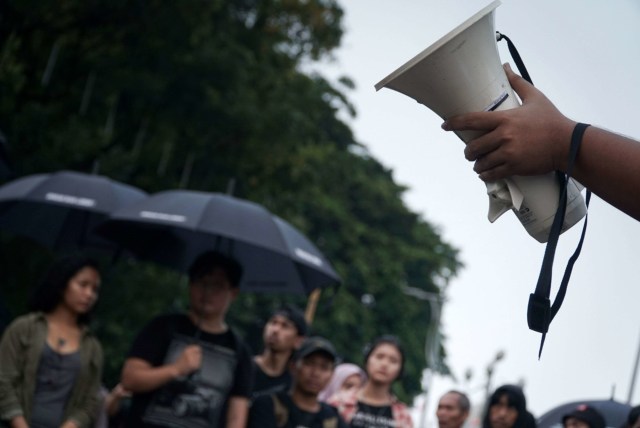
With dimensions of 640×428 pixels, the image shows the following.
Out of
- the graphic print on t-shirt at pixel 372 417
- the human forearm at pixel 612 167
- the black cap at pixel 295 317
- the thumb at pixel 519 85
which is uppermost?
the black cap at pixel 295 317

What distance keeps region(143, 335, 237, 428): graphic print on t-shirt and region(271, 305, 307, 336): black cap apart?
6.51ft

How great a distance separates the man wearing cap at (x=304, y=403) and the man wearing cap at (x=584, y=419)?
5.17 feet

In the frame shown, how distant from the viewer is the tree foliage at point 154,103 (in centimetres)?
1755

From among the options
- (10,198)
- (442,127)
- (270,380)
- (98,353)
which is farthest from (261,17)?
(442,127)


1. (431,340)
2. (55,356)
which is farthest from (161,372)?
(431,340)

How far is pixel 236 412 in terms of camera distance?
711cm

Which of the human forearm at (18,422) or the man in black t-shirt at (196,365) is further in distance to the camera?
the man in black t-shirt at (196,365)

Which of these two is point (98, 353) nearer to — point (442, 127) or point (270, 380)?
point (270, 380)

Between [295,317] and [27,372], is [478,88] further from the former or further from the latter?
[295,317]

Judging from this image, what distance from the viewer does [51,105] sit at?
18.4 m

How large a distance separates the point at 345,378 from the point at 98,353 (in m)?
4.10

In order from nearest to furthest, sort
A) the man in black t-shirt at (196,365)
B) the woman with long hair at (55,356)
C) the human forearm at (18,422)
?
the human forearm at (18,422) < the woman with long hair at (55,356) < the man in black t-shirt at (196,365)

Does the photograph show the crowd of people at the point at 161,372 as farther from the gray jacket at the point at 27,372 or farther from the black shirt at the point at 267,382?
the black shirt at the point at 267,382

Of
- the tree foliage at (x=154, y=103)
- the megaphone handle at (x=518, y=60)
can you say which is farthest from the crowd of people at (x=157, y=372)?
the tree foliage at (x=154, y=103)
